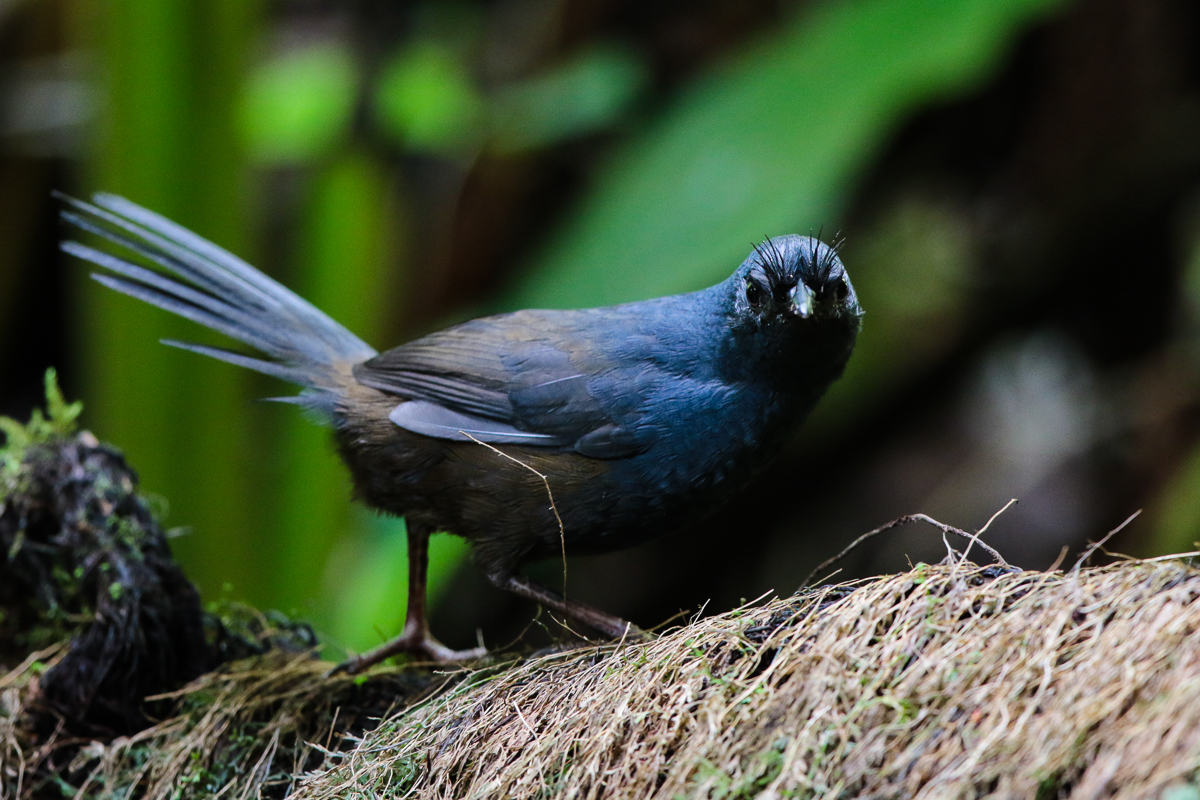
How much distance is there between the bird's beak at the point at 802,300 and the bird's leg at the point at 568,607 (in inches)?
38.5

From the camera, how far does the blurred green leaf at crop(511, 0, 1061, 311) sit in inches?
192

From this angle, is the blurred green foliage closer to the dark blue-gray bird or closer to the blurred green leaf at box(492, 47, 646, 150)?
the blurred green leaf at box(492, 47, 646, 150)

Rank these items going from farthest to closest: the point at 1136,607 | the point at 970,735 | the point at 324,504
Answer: the point at 324,504 → the point at 1136,607 → the point at 970,735

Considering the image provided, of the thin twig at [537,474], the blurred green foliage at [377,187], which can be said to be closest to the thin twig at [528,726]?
the thin twig at [537,474]

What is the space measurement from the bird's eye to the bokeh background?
1.64m

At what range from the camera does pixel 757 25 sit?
6137 mm

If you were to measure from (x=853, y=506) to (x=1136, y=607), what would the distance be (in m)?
4.66

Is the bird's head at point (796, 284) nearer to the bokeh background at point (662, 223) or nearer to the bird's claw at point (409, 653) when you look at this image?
the bird's claw at point (409, 653)

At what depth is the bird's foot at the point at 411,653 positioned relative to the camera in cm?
324

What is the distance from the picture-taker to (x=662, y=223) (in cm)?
512

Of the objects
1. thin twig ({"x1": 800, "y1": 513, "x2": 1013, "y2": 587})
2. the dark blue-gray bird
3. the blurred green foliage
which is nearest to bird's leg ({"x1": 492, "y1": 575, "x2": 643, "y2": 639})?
the dark blue-gray bird

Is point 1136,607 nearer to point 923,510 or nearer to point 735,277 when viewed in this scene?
point 735,277

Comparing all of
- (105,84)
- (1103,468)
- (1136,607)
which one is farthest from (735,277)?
(1103,468)

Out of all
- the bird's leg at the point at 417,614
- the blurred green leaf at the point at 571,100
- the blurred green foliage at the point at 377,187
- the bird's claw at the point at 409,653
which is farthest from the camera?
the blurred green leaf at the point at 571,100
